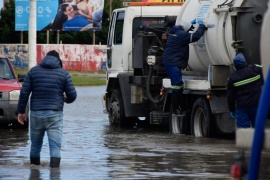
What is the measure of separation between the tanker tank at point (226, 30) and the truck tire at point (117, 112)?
3.43m

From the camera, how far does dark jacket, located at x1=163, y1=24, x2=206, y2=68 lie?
18.3m

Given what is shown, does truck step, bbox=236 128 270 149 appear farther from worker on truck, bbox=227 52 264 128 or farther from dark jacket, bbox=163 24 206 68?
dark jacket, bbox=163 24 206 68

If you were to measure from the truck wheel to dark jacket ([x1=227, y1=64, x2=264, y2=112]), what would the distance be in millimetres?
2620

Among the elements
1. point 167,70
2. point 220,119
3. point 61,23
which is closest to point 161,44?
point 167,70

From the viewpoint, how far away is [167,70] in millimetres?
18750

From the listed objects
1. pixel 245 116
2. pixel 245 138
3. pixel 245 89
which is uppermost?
pixel 245 138

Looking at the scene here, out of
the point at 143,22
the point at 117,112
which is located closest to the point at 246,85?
the point at 117,112

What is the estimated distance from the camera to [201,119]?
18453 millimetres

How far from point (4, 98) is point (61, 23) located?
51.3 metres

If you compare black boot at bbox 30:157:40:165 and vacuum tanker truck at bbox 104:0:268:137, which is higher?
vacuum tanker truck at bbox 104:0:268:137

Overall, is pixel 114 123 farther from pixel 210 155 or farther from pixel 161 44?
pixel 210 155

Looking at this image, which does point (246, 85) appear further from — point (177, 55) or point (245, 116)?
point (177, 55)

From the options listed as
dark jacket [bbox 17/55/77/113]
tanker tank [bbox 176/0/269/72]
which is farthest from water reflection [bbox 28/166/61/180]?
tanker tank [bbox 176/0/269/72]

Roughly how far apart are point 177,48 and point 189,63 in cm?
68
